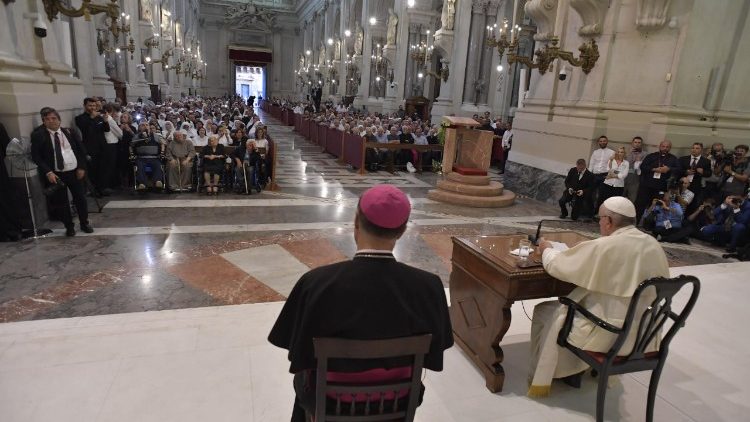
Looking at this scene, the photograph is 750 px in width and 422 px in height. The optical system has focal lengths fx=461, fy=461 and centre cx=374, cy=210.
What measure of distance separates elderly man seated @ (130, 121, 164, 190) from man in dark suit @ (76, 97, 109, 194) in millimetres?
505

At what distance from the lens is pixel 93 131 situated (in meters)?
7.33

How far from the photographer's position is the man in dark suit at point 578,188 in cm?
805

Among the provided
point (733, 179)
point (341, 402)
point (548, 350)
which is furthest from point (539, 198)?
point (341, 402)

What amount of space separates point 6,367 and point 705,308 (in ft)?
19.4

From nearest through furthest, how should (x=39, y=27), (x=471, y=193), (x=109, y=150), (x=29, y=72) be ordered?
(x=29, y=72) < (x=39, y=27) < (x=109, y=150) < (x=471, y=193)

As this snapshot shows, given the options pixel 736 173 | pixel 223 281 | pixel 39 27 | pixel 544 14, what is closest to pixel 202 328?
pixel 223 281

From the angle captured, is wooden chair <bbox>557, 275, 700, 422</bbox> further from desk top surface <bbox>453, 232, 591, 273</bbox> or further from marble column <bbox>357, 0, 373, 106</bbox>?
marble column <bbox>357, 0, 373, 106</bbox>

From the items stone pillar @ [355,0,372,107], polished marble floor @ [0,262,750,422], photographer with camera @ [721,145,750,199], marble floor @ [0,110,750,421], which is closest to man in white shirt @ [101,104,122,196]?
marble floor @ [0,110,750,421]

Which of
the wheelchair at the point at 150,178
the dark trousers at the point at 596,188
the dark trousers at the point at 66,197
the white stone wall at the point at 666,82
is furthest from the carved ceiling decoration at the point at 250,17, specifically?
the dark trousers at the point at 596,188

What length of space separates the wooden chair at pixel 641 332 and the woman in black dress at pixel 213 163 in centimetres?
715

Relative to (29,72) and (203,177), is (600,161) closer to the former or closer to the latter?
(203,177)

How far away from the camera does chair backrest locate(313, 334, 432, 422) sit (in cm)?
154

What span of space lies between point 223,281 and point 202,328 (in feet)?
3.67

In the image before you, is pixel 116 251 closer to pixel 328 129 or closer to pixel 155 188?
pixel 155 188
